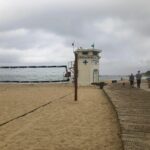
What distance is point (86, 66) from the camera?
36.1 m

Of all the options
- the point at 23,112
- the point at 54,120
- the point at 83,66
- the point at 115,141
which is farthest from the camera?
the point at 83,66

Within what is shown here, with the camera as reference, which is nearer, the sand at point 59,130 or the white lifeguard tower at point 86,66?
the sand at point 59,130

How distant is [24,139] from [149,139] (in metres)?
2.72

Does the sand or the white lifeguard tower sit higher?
the white lifeguard tower

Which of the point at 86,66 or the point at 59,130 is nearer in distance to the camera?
the point at 59,130

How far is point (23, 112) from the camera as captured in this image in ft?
43.6

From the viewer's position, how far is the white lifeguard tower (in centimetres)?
3609

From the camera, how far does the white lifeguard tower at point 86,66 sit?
36094 mm

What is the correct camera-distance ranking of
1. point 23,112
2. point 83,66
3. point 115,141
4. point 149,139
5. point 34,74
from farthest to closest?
point 34,74 < point 83,66 < point 23,112 < point 115,141 < point 149,139

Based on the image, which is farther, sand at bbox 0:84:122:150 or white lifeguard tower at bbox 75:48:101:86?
white lifeguard tower at bbox 75:48:101:86

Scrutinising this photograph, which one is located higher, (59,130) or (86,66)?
(86,66)

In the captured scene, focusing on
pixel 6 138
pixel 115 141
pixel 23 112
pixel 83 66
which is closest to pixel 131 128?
pixel 115 141

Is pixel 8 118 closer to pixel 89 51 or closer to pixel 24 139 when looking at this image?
pixel 24 139

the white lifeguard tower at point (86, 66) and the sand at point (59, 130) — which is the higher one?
the white lifeguard tower at point (86, 66)
